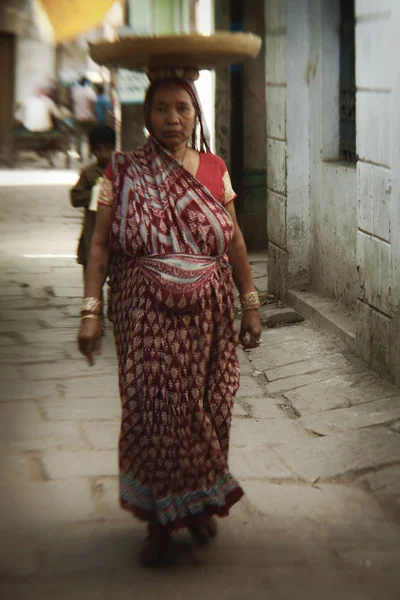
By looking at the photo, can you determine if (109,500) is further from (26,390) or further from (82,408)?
(26,390)

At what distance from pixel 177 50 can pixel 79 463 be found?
77.9 inches

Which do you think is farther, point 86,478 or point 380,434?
point 380,434

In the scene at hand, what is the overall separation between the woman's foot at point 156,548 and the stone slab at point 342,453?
1048mm

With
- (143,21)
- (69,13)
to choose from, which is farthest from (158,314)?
(69,13)

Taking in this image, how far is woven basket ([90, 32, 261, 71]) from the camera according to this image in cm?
338

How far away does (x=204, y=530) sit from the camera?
3650 mm

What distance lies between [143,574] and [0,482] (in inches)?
43.7

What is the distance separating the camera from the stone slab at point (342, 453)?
177 inches

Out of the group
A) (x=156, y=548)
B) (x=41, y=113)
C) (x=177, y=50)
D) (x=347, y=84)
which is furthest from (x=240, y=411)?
(x=41, y=113)

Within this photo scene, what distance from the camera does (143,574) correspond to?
340cm

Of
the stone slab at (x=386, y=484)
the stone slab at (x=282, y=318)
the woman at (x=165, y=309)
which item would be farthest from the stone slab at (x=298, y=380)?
the woman at (x=165, y=309)

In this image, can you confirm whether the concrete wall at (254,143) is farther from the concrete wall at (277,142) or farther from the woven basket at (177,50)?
the woven basket at (177,50)

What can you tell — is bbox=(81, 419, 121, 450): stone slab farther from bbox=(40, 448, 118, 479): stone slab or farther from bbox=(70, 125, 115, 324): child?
bbox=(70, 125, 115, 324): child

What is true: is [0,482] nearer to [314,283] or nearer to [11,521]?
[11,521]
